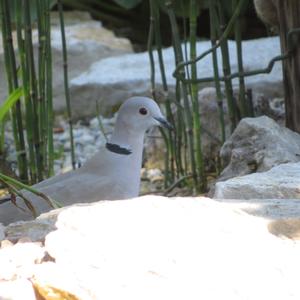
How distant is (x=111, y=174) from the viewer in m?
2.74

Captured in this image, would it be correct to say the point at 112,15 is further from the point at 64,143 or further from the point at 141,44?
the point at 64,143

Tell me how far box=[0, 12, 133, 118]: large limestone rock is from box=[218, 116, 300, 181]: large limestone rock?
242 centimetres

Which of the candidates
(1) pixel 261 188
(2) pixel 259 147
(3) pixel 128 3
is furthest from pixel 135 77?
(1) pixel 261 188

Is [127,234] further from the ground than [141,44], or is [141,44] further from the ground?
[141,44]

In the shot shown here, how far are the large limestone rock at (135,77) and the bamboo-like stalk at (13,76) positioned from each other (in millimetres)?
Result: 1535

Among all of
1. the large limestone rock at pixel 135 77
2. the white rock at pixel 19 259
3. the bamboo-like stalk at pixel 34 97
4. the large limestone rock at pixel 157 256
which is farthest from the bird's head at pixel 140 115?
the large limestone rock at pixel 135 77

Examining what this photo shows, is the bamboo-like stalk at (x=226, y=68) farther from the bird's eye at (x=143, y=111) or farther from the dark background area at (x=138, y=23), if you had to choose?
the dark background area at (x=138, y=23)

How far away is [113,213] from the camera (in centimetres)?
154

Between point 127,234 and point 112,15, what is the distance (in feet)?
17.4

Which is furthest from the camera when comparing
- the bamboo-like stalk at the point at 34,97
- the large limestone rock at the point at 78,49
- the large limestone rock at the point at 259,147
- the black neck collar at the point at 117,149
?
the large limestone rock at the point at 78,49

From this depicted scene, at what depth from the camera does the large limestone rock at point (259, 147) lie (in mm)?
2697

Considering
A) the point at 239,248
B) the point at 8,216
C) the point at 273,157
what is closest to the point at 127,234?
the point at 239,248

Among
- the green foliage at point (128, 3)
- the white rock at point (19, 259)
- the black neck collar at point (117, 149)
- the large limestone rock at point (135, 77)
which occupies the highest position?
the green foliage at point (128, 3)

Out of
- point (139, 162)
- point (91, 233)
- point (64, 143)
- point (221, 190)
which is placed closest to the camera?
point (91, 233)
